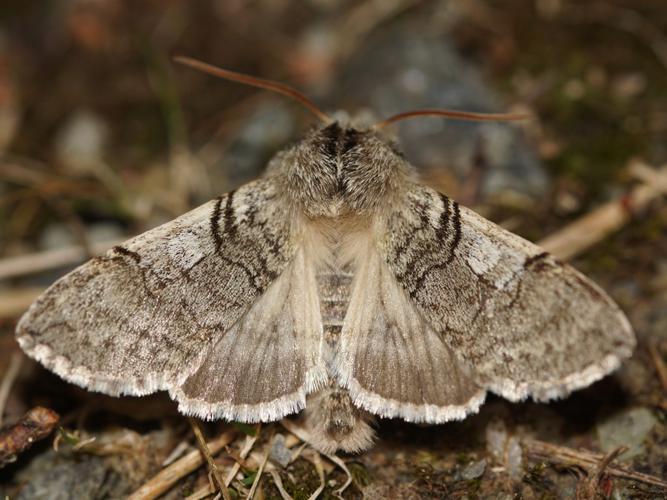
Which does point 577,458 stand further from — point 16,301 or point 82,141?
point 82,141

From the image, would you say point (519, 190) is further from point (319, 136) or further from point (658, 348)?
point (319, 136)

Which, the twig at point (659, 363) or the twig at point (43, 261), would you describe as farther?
the twig at point (43, 261)

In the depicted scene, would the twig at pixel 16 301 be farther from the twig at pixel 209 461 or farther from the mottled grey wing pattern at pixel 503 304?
the mottled grey wing pattern at pixel 503 304

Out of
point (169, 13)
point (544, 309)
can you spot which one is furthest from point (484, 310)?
point (169, 13)

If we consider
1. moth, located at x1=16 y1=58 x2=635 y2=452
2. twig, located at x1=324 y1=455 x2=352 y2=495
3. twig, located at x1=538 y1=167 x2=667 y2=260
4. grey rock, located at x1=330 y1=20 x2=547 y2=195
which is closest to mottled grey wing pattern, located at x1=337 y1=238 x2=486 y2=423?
moth, located at x1=16 y1=58 x2=635 y2=452

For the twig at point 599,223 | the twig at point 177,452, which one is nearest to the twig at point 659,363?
the twig at point 599,223

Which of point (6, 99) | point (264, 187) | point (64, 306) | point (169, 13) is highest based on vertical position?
point (169, 13)
